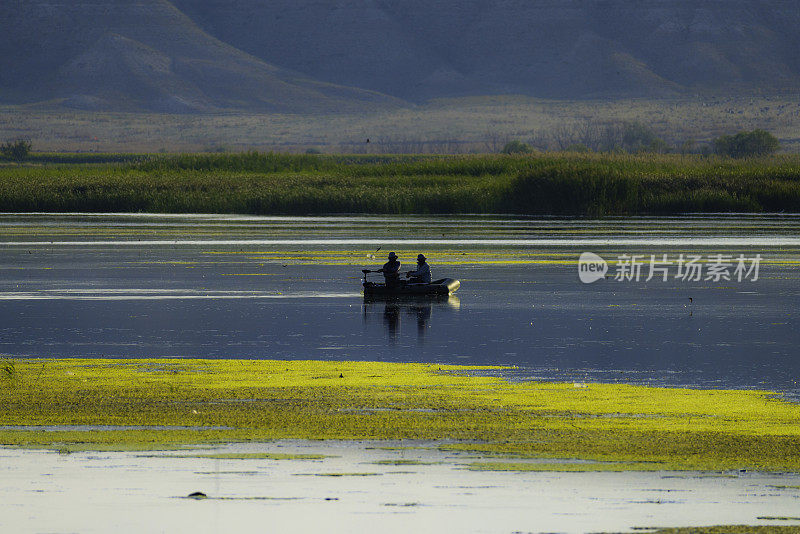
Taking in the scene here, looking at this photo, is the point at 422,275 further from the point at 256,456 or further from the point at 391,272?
the point at 256,456

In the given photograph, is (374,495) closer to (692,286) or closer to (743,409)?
(743,409)

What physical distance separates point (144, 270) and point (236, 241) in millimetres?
12140

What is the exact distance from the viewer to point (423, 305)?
25.6 meters

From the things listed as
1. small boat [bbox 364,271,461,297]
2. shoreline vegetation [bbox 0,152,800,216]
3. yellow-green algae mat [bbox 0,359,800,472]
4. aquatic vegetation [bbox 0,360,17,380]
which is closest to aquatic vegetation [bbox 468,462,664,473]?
yellow-green algae mat [bbox 0,359,800,472]

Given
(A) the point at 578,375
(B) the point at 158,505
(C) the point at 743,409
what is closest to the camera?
(B) the point at 158,505

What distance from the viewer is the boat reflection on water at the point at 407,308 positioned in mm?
22875

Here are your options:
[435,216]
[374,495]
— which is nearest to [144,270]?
[374,495]

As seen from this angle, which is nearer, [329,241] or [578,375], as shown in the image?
[578,375]

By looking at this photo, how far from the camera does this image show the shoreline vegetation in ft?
196

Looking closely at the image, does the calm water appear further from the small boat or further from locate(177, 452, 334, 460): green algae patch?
locate(177, 452, 334, 460): green algae patch

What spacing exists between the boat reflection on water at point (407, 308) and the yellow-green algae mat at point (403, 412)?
534cm

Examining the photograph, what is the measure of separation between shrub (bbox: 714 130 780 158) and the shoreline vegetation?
59738mm

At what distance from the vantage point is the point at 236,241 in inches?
1764

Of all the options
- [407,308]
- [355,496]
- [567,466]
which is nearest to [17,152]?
[407,308]
